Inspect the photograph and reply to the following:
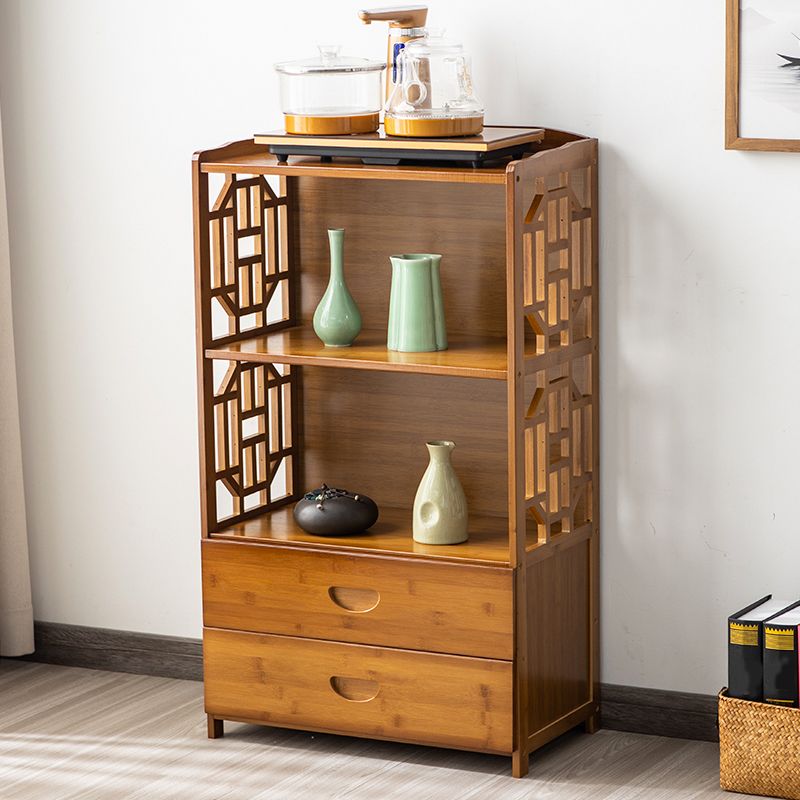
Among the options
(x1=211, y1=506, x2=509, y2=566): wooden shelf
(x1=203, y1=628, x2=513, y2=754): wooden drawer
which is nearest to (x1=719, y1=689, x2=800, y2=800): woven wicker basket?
(x1=203, y1=628, x2=513, y2=754): wooden drawer

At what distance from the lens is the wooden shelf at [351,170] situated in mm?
2932

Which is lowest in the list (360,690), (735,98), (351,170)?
(360,690)

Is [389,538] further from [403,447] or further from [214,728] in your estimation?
[214,728]

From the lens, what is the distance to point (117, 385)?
371cm

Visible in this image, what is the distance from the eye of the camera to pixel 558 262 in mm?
3211

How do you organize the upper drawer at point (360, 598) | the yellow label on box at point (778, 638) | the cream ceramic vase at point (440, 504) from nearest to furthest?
the yellow label on box at point (778, 638), the upper drawer at point (360, 598), the cream ceramic vase at point (440, 504)

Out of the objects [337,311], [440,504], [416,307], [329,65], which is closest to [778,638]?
[440,504]

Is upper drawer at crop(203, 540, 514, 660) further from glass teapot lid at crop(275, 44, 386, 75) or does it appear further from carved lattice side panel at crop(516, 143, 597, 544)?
glass teapot lid at crop(275, 44, 386, 75)

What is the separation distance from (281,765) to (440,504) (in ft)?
1.96

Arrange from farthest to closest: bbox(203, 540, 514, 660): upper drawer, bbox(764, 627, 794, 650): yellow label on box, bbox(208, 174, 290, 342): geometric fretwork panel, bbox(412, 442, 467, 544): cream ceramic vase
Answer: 1. bbox(208, 174, 290, 342): geometric fretwork panel
2. bbox(412, 442, 467, 544): cream ceramic vase
3. bbox(203, 540, 514, 660): upper drawer
4. bbox(764, 627, 794, 650): yellow label on box

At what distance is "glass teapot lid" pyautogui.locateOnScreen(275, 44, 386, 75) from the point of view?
3.12 meters

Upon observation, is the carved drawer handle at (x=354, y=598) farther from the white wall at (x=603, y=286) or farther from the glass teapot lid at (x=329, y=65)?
the glass teapot lid at (x=329, y=65)

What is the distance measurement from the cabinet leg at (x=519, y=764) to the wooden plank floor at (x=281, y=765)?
0.06ft

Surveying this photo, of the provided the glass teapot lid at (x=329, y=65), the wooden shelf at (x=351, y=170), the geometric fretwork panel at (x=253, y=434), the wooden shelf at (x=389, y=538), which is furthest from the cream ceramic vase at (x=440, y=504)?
the glass teapot lid at (x=329, y=65)
